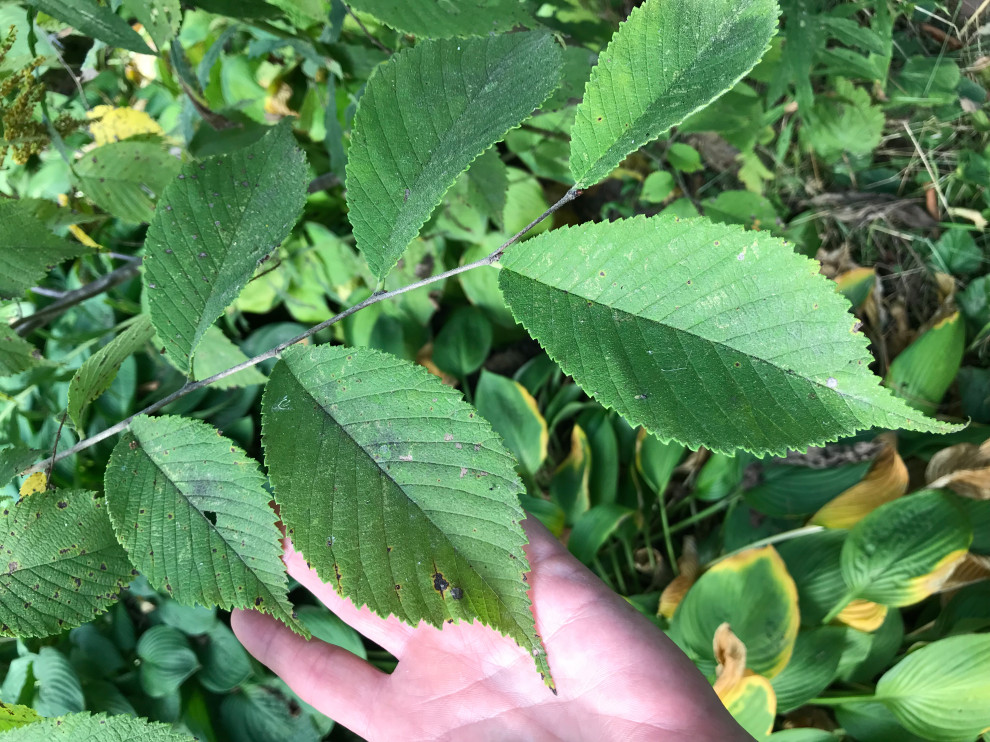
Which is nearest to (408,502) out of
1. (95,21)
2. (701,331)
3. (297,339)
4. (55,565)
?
(297,339)

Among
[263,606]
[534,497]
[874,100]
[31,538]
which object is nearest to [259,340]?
[534,497]

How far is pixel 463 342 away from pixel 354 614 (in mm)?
739

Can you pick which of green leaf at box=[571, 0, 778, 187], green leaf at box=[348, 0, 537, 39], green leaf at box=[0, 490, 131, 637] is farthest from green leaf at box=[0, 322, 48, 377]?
green leaf at box=[571, 0, 778, 187]

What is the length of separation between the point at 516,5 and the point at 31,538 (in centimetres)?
82

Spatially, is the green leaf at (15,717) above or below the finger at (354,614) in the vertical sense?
above

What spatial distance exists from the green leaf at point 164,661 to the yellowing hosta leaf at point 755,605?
1077mm

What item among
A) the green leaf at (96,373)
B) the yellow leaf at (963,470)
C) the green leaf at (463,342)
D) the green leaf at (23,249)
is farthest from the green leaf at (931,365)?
the green leaf at (23,249)

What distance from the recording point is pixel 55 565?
0.69 metres

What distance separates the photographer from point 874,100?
166cm

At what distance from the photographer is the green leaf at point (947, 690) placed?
1.19 meters

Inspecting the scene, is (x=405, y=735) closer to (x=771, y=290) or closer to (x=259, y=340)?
(x=771, y=290)

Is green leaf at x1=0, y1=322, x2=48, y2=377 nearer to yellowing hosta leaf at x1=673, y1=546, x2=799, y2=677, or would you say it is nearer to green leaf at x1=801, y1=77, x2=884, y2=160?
yellowing hosta leaf at x1=673, y1=546, x2=799, y2=677

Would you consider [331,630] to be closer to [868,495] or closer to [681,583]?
[681,583]

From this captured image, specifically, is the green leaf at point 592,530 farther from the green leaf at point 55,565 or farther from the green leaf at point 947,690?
the green leaf at point 55,565
